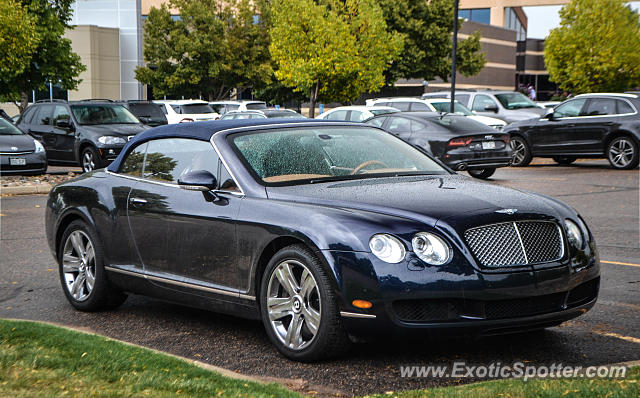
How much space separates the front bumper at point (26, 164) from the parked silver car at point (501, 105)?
15.8m

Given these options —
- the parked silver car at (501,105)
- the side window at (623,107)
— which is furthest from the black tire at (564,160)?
the parked silver car at (501,105)

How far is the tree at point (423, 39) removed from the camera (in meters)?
55.7

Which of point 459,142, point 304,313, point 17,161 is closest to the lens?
point 304,313

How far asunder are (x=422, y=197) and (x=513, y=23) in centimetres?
9048

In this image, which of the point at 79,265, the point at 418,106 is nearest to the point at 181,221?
the point at 79,265

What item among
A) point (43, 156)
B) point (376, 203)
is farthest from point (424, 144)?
point (376, 203)

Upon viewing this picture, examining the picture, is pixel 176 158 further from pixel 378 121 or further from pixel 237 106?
pixel 237 106

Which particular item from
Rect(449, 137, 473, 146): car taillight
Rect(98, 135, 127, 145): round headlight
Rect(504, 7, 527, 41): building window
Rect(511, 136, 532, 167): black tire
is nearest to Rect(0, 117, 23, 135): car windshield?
Rect(98, 135, 127, 145): round headlight

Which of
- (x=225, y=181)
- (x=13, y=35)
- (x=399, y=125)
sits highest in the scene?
(x=13, y=35)

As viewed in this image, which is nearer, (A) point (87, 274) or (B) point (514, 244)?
(B) point (514, 244)

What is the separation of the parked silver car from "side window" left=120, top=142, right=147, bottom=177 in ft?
77.7

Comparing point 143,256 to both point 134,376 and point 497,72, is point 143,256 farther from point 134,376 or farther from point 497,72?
point 497,72

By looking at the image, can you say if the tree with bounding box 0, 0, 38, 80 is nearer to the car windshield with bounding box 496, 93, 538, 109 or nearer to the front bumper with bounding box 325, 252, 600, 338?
the car windshield with bounding box 496, 93, 538, 109

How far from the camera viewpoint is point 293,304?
550 cm
